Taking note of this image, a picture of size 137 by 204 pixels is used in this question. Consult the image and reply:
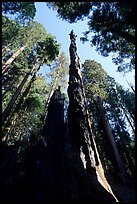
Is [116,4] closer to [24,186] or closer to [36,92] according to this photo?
[24,186]

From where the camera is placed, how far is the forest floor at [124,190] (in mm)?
15329

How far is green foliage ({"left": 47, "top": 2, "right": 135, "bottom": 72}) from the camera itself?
10133 mm

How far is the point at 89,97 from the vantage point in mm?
23031

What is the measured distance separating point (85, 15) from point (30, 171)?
30.7 feet

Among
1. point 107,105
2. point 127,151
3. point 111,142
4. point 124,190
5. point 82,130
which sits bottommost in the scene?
point 124,190

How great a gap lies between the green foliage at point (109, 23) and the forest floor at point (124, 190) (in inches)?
382

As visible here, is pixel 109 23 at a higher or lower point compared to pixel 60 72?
lower

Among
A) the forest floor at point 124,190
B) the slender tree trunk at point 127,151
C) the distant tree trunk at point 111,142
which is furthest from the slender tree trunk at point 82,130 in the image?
the slender tree trunk at point 127,151

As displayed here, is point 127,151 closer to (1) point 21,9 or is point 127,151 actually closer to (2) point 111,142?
(2) point 111,142

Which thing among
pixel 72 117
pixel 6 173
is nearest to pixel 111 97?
pixel 72 117

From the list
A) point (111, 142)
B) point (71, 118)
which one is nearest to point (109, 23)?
point (71, 118)

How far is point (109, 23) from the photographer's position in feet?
35.6

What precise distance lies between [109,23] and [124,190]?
13.0 metres

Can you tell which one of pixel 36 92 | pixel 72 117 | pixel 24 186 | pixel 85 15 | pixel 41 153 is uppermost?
pixel 36 92
